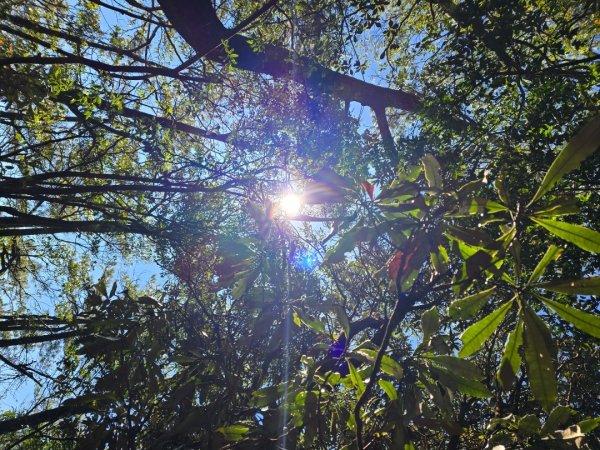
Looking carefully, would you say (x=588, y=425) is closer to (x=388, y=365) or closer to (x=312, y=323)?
(x=388, y=365)

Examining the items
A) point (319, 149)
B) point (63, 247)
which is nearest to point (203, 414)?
point (319, 149)

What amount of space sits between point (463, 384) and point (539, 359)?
0.93ft

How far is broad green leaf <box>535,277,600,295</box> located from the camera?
1053 mm

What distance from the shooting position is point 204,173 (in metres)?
4.18

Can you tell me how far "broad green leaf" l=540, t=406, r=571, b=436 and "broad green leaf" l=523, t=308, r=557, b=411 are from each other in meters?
0.24

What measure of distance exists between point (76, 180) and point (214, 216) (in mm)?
1819

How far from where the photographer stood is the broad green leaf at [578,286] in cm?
105

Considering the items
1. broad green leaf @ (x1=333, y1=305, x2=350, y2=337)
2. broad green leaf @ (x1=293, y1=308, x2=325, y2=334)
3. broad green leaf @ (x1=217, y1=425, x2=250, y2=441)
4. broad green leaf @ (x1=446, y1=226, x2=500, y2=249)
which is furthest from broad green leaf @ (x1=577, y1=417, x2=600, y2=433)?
broad green leaf @ (x1=217, y1=425, x2=250, y2=441)

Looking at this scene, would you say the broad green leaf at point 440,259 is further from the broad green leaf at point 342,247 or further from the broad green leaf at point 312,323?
the broad green leaf at point 312,323

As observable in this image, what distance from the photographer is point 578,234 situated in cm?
111

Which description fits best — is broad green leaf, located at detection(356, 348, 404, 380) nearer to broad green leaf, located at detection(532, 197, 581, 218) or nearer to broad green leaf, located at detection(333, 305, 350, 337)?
broad green leaf, located at detection(333, 305, 350, 337)

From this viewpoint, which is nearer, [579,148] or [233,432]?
[579,148]

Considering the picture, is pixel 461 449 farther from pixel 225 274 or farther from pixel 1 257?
pixel 1 257

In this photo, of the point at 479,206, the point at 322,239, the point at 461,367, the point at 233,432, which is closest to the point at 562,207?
the point at 479,206
